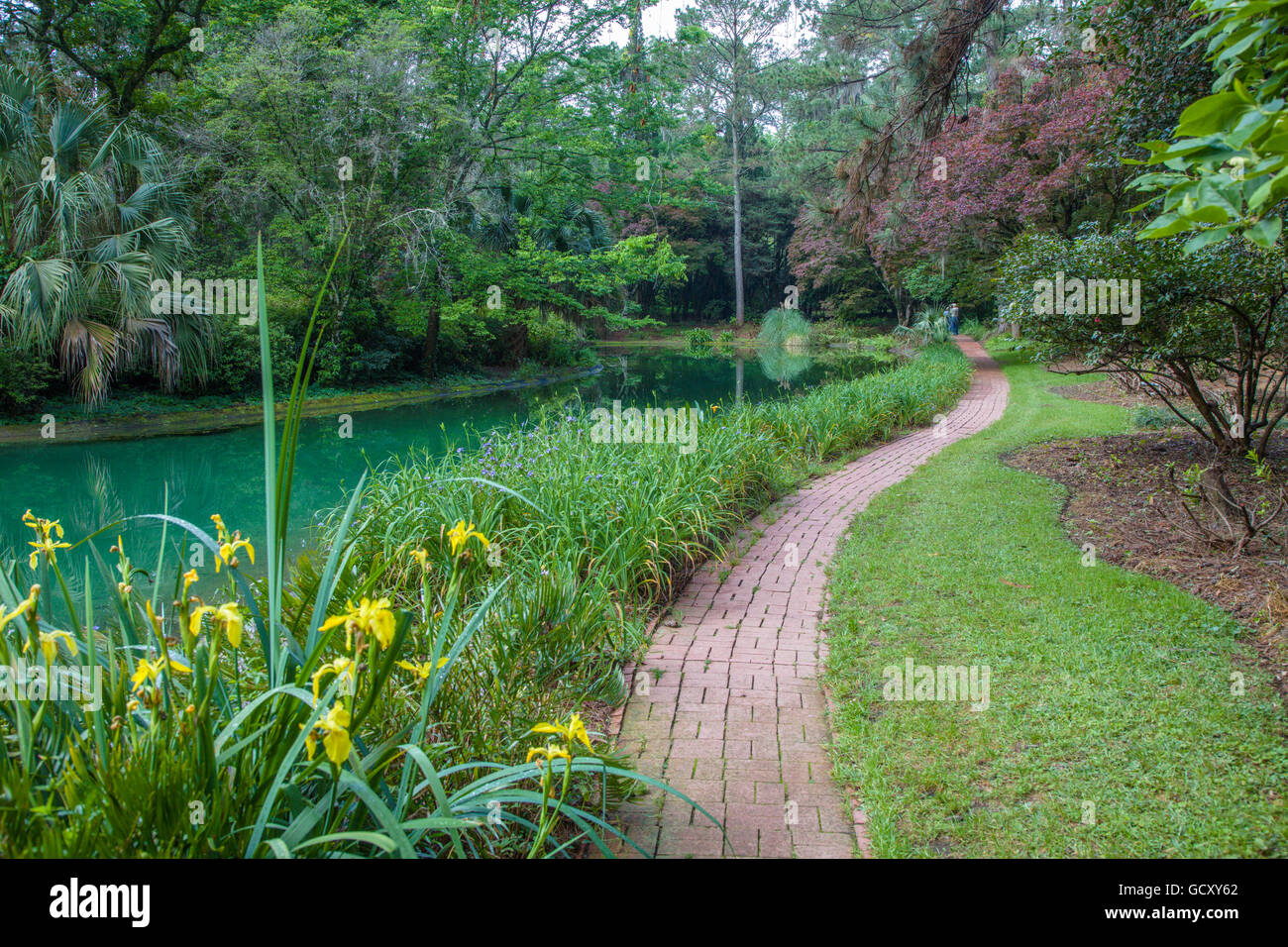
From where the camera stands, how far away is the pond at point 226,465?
311 inches

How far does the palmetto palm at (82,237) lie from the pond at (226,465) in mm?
1555

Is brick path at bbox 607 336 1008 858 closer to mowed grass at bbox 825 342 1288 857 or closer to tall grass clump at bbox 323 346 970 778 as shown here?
mowed grass at bbox 825 342 1288 857

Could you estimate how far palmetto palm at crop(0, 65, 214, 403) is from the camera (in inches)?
437

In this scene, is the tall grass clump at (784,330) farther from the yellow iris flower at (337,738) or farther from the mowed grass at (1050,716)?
the yellow iris flower at (337,738)

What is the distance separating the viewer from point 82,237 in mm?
11836

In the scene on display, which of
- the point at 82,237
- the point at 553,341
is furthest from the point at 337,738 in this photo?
the point at 553,341

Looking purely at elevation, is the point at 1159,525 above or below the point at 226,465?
below

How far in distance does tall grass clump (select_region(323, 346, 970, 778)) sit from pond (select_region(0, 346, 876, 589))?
22.4 inches

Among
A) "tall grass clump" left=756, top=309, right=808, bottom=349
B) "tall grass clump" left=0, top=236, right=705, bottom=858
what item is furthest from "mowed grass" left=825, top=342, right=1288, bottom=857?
"tall grass clump" left=756, top=309, right=808, bottom=349

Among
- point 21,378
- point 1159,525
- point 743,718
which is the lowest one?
point 743,718

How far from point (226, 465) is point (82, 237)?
14.6ft

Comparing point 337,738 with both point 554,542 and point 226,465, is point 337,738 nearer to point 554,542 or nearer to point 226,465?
point 554,542

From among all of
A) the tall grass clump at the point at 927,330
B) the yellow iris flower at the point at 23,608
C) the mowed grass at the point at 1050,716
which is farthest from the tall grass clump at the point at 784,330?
the yellow iris flower at the point at 23,608

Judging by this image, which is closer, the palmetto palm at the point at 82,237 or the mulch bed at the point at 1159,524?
the mulch bed at the point at 1159,524
